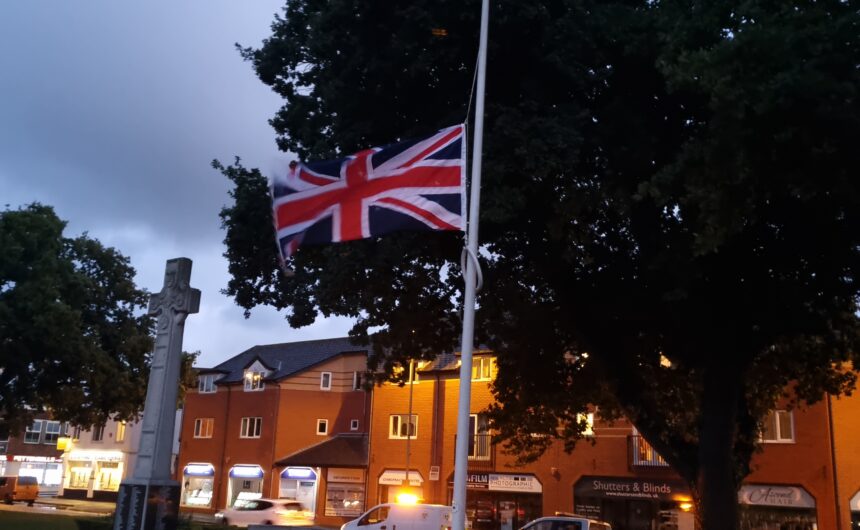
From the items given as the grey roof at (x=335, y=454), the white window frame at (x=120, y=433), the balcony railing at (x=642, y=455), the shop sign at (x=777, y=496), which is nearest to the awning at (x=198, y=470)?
the grey roof at (x=335, y=454)

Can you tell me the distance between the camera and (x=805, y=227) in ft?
54.2

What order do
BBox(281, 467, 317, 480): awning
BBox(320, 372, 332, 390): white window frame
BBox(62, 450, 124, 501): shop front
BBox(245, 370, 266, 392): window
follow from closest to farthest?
1. BBox(281, 467, 317, 480): awning
2. BBox(320, 372, 332, 390): white window frame
3. BBox(245, 370, 266, 392): window
4. BBox(62, 450, 124, 501): shop front

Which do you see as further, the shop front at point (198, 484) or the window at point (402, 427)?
the shop front at point (198, 484)

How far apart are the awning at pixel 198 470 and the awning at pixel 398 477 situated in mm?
15631

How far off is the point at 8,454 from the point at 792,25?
88552 mm

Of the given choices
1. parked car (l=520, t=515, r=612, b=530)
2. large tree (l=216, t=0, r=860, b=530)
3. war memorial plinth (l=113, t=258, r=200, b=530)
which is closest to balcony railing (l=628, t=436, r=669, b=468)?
parked car (l=520, t=515, r=612, b=530)

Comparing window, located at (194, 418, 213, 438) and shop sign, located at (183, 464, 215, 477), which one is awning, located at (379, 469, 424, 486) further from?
window, located at (194, 418, 213, 438)

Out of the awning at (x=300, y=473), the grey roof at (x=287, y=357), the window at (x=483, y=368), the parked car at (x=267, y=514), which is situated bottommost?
the parked car at (x=267, y=514)

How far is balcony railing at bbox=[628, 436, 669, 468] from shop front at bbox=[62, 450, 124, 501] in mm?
45735

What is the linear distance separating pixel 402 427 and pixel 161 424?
33440mm

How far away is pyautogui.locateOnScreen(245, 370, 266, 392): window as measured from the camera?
57125 millimetres

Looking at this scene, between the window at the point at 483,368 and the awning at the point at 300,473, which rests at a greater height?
the window at the point at 483,368

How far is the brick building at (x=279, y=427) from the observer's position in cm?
5244

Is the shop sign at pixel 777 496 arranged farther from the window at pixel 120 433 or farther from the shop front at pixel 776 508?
the window at pixel 120 433
